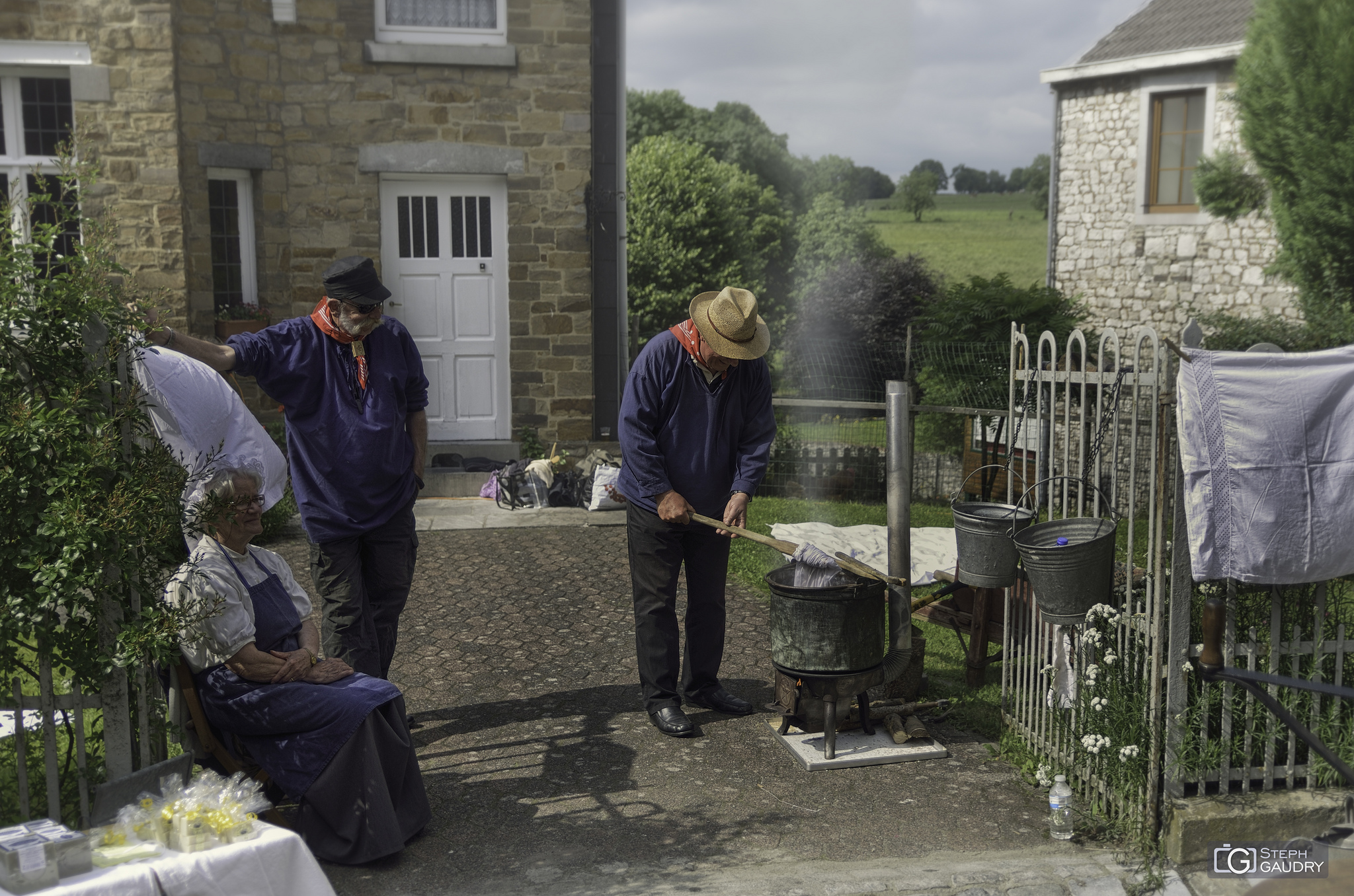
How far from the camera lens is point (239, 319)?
35.2ft

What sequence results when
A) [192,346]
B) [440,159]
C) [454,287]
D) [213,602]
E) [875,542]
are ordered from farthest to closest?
[454,287], [440,159], [875,542], [192,346], [213,602]

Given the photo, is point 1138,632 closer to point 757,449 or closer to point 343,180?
point 757,449

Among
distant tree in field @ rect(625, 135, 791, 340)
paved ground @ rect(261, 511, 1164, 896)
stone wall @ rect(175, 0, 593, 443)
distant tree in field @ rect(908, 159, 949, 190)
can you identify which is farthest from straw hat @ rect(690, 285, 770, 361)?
distant tree in field @ rect(908, 159, 949, 190)

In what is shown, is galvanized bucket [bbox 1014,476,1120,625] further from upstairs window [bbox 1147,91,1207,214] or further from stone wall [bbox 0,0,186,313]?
upstairs window [bbox 1147,91,1207,214]

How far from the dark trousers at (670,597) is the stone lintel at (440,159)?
6739 millimetres

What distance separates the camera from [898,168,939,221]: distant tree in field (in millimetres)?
46844

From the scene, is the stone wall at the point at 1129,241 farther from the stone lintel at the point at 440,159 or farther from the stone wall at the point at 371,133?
the stone lintel at the point at 440,159

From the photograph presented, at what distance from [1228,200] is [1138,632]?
1646cm

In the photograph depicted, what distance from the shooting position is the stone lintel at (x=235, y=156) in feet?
34.5

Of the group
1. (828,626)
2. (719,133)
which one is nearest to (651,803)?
(828,626)

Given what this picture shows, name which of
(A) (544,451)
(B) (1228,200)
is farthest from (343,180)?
(B) (1228,200)

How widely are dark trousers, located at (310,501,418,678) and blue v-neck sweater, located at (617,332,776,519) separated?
3.38ft

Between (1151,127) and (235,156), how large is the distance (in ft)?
50.7

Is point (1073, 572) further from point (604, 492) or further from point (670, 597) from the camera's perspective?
point (604, 492)
